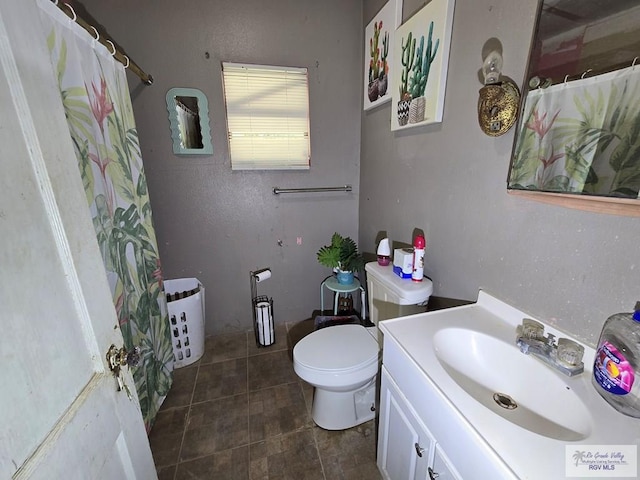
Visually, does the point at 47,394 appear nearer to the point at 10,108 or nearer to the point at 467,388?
the point at 10,108

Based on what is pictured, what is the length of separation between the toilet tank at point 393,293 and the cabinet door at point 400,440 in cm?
33

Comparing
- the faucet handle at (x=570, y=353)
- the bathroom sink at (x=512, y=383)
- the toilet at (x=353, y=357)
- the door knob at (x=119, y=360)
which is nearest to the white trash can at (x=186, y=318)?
the toilet at (x=353, y=357)

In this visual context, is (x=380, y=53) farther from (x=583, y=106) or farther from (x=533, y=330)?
(x=533, y=330)

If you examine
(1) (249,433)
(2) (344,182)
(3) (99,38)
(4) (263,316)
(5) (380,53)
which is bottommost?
(1) (249,433)

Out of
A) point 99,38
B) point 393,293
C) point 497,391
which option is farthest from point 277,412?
point 99,38

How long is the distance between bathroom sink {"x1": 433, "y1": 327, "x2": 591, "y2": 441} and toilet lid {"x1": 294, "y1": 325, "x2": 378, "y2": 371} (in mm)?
482

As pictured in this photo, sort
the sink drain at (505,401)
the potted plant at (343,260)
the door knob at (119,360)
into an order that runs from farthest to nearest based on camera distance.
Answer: the potted plant at (343,260), the sink drain at (505,401), the door knob at (119,360)

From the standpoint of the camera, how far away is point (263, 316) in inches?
80.1

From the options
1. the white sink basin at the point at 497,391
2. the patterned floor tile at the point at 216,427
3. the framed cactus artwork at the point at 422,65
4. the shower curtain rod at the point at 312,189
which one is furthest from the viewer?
the shower curtain rod at the point at 312,189

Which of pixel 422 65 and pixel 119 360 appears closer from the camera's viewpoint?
pixel 119 360

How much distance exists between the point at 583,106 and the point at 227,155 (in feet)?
5.86

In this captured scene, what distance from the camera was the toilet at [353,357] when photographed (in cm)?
126

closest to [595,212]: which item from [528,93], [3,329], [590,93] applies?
[590,93]

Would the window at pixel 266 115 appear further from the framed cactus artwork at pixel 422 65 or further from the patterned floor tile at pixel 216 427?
the patterned floor tile at pixel 216 427
